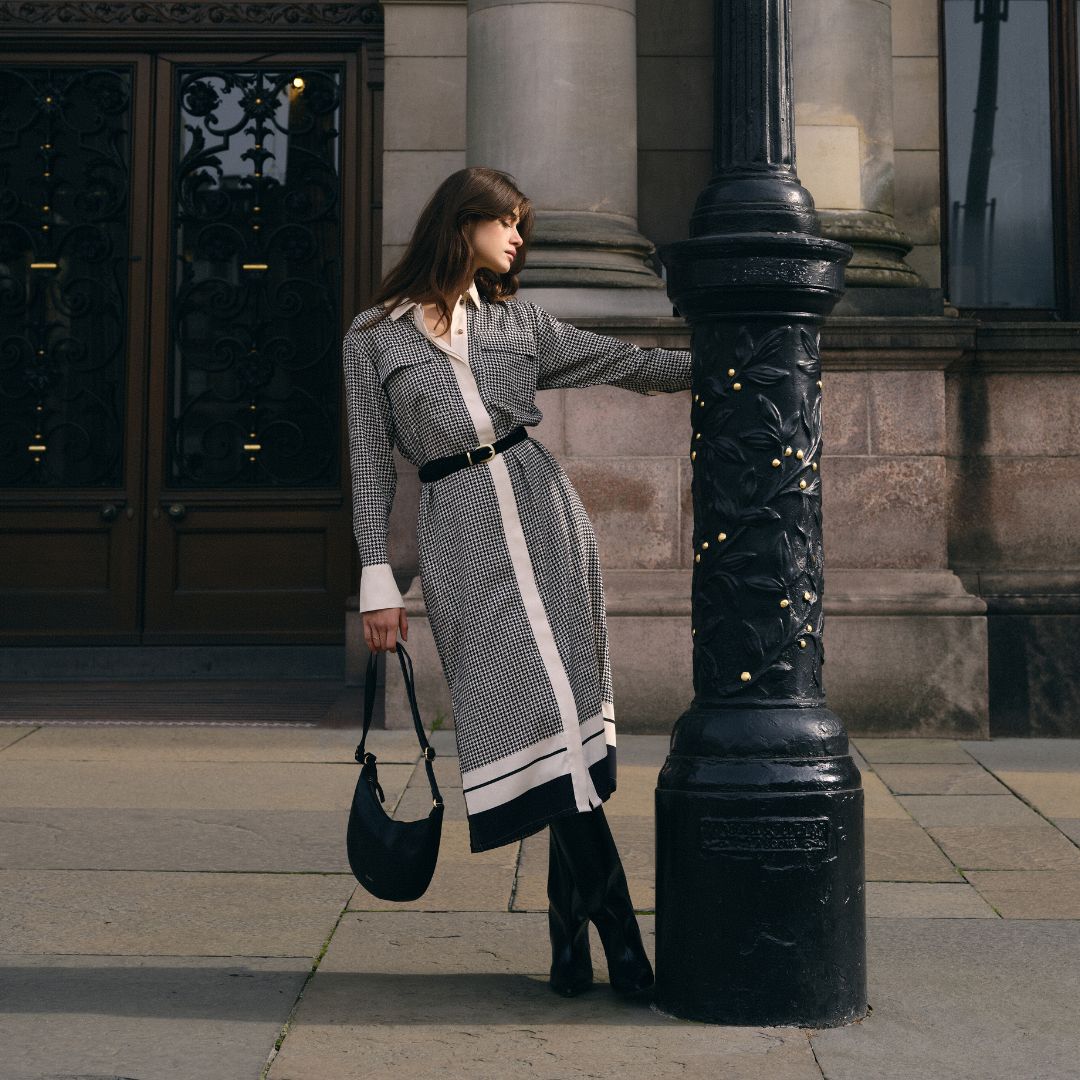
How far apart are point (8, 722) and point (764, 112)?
5743mm

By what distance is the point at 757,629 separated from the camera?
3.74 meters

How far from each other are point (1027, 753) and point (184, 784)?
3.81m

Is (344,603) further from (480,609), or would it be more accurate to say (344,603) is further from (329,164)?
(480,609)

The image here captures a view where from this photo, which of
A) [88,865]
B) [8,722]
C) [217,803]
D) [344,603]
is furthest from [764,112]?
[344,603]

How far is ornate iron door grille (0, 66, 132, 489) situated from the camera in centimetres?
1012

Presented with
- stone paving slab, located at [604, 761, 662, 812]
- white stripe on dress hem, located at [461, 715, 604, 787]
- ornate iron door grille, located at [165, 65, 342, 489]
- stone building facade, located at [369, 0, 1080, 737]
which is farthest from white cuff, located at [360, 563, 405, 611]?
ornate iron door grille, located at [165, 65, 342, 489]

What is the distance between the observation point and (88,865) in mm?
5148

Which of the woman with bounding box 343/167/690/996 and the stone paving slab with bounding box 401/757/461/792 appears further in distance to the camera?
the stone paving slab with bounding box 401/757/461/792

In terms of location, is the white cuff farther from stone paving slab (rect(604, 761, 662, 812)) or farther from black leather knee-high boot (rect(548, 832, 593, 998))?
stone paving slab (rect(604, 761, 662, 812))

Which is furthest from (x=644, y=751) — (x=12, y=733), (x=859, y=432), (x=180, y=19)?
(x=180, y=19)

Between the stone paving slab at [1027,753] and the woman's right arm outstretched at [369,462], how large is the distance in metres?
4.02

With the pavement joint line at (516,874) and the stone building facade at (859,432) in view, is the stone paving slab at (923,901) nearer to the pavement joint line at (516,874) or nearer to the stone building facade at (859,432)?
the pavement joint line at (516,874)

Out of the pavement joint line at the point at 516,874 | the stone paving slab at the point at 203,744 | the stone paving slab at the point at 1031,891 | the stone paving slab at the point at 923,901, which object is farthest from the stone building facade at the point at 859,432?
the stone paving slab at the point at 923,901

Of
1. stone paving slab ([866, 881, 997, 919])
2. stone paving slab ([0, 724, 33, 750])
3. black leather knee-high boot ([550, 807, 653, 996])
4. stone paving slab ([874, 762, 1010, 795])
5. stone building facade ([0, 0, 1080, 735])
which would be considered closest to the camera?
black leather knee-high boot ([550, 807, 653, 996])
